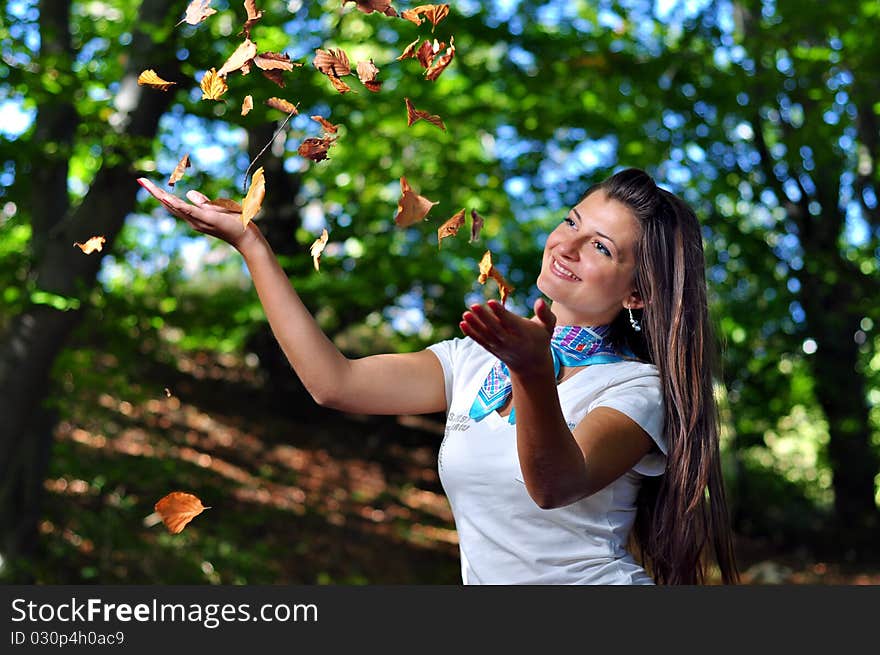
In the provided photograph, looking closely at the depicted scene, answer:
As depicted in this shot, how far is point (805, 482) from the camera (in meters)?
11.0

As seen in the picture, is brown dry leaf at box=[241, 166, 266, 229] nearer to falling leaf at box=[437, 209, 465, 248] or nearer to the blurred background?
falling leaf at box=[437, 209, 465, 248]

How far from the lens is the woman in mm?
1965

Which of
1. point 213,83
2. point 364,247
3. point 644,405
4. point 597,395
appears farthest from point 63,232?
point 644,405

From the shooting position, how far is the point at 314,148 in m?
2.17

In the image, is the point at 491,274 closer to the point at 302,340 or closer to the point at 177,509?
the point at 302,340

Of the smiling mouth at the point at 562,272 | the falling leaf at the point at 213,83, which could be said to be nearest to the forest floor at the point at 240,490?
the falling leaf at the point at 213,83

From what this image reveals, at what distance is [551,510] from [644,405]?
→ 0.28 metres

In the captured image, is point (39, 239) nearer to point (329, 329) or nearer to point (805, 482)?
point (329, 329)

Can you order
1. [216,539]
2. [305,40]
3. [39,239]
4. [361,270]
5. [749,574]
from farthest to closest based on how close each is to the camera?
[749,574]
[216,539]
[361,270]
[305,40]
[39,239]

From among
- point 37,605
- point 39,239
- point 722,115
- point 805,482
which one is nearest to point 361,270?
point 39,239

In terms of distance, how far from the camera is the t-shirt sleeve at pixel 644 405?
6.39 ft

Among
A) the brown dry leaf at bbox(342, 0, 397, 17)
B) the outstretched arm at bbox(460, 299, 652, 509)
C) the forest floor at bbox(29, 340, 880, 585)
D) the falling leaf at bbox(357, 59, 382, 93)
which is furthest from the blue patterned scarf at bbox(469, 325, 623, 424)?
the forest floor at bbox(29, 340, 880, 585)

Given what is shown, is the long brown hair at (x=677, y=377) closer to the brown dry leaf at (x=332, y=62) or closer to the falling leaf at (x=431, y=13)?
the falling leaf at (x=431, y=13)

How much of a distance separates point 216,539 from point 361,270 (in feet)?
8.06
